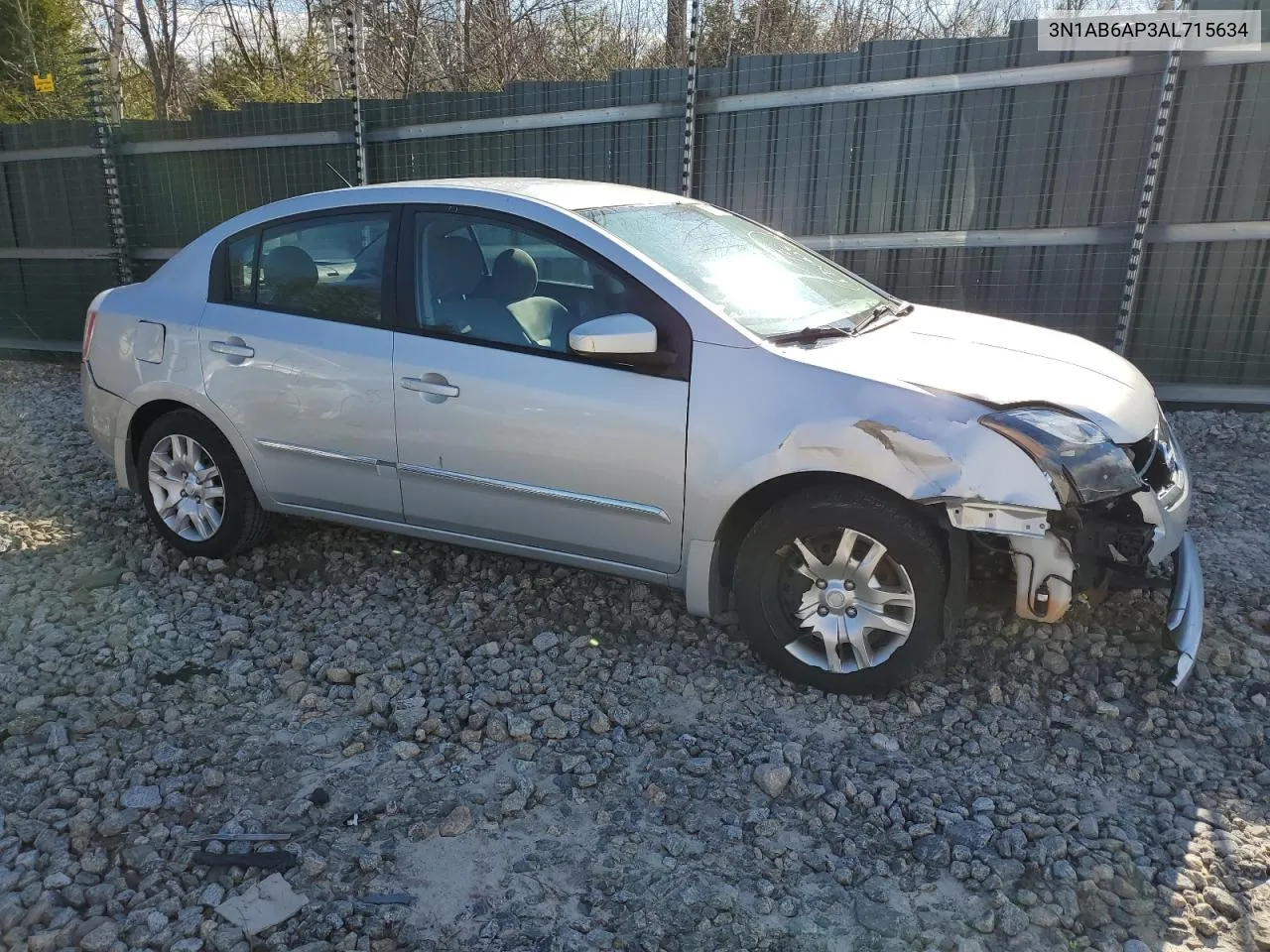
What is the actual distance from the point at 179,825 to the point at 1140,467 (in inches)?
130

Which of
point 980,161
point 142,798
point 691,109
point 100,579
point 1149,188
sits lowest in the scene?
point 100,579

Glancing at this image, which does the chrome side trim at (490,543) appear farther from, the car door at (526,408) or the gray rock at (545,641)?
the gray rock at (545,641)

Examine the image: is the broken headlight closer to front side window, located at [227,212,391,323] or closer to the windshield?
the windshield

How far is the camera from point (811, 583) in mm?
3584

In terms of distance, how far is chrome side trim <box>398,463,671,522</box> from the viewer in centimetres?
376

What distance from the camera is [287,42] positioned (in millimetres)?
17125

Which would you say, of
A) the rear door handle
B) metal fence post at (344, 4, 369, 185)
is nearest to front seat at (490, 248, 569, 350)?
the rear door handle

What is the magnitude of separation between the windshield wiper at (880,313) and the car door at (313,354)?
1922 millimetres

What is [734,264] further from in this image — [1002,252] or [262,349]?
[1002,252]

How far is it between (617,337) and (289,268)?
179cm

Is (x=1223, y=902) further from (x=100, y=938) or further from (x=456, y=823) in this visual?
(x=100, y=938)

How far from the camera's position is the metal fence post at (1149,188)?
635cm

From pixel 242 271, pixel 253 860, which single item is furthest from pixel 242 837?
pixel 242 271

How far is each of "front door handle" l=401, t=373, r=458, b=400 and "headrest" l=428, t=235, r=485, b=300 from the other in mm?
356
